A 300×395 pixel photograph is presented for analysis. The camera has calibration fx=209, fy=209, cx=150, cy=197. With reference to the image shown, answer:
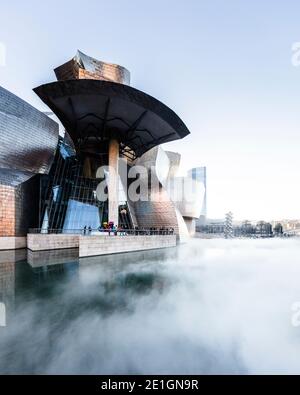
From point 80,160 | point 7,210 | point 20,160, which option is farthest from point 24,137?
point 7,210

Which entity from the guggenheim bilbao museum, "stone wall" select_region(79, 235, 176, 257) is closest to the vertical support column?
the guggenheim bilbao museum

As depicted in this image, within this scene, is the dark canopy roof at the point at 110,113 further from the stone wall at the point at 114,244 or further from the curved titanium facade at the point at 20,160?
the stone wall at the point at 114,244

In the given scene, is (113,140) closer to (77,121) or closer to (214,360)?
(77,121)

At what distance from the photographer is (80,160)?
30766 millimetres

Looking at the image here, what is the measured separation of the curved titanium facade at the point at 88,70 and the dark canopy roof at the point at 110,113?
15.4 metres

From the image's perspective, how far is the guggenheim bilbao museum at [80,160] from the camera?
768 inches

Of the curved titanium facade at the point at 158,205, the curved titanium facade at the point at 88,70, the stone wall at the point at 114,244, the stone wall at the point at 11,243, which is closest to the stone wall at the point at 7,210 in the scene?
the stone wall at the point at 11,243

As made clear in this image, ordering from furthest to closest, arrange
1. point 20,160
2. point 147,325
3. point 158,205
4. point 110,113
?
1. point 158,205
2. point 20,160
3. point 110,113
4. point 147,325

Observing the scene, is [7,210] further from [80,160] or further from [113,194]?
[80,160]

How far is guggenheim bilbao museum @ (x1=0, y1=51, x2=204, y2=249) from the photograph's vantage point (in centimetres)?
1950

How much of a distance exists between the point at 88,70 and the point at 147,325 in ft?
137

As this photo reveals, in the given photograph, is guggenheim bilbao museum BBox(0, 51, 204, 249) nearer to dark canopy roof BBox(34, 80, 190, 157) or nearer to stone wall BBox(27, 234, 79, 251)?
dark canopy roof BBox(34, 80, 190, 157)

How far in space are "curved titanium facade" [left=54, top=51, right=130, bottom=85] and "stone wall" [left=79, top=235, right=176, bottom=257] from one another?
30312mm
